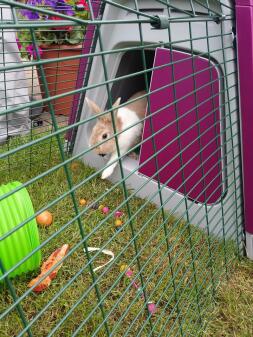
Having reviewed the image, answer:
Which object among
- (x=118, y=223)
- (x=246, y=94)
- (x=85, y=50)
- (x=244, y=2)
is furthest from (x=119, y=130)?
(x=244, y=2)

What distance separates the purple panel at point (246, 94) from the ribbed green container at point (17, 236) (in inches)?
30.8

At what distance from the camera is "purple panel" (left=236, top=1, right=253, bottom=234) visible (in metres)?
1.21

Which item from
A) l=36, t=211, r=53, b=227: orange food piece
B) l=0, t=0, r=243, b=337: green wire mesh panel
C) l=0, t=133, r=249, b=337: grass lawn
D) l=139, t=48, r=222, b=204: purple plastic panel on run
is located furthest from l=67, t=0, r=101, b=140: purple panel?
l=36, t=211, r=53, b=227: orange food piece

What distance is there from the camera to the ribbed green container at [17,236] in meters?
1.26

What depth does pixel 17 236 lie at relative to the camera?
1.26 meters

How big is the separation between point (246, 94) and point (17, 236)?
3.01 ft

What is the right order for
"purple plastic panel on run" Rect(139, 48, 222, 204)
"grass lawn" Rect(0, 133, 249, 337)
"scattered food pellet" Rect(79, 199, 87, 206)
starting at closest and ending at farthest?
"grass lawn" Rect(0, 133, 249, 337)
"purple plastic panel on run" Rect(139, 48, 222, 204)
"scattered food pellet" Rect(79, 199, 87, 206)

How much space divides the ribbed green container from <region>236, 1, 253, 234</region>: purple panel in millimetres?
783

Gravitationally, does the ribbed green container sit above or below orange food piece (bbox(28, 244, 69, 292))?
above

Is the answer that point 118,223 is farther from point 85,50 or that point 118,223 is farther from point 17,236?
point 85,50

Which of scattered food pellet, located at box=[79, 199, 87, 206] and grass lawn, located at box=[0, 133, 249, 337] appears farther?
scattered food pellet, located at box=[79, 199, 87, 206]

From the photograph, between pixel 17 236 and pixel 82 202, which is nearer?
pixel 17 236

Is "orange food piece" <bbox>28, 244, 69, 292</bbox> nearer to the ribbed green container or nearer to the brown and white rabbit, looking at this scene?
the ribbed green container

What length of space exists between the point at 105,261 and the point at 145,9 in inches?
43.6
